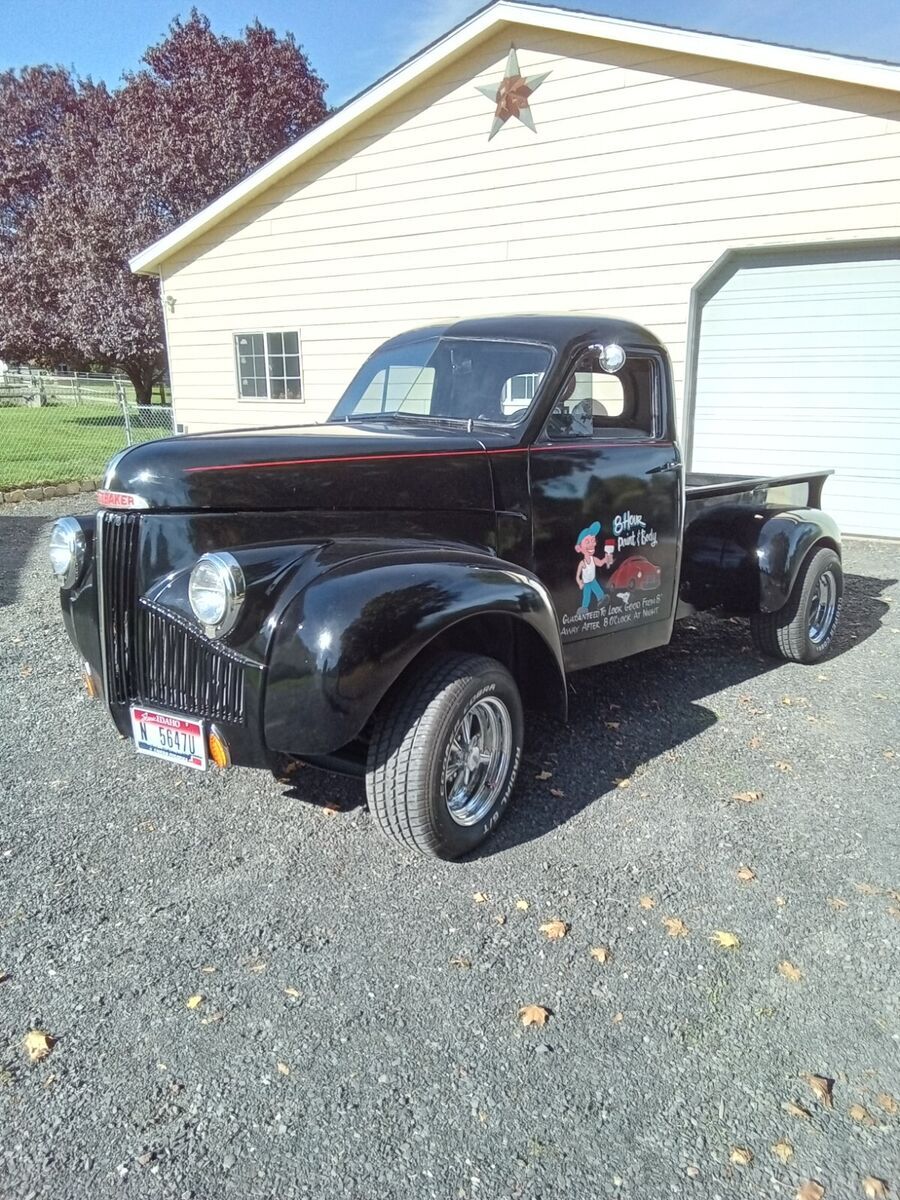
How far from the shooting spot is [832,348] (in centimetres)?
880

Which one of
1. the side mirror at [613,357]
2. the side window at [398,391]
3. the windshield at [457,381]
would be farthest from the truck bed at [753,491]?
the side window at [398,391]

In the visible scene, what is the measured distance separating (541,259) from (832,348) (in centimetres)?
352

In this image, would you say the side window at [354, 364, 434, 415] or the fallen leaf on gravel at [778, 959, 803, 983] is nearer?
the fallen leaf on gravel at [778, 959, 803, 983]

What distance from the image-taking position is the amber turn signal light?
2.82m

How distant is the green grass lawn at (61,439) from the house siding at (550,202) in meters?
3.02

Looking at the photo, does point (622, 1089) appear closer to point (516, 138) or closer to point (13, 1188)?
point (13, 1188)

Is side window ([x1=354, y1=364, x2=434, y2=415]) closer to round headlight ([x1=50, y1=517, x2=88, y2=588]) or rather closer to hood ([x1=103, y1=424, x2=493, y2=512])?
hood ([x1=103, y1=424, x2=493, y2=512])

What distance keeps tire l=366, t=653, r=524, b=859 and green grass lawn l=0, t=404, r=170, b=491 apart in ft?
34.4

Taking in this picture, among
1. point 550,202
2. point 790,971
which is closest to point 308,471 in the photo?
point 790,971

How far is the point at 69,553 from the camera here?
10.8 ft

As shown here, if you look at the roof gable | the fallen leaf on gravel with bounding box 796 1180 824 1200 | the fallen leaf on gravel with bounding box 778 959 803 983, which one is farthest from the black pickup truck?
the roof gable

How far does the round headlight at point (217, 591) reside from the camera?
2.73m

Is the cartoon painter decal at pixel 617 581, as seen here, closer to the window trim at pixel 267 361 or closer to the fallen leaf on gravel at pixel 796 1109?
the fallen leaf on gravel at pixel 796 1109

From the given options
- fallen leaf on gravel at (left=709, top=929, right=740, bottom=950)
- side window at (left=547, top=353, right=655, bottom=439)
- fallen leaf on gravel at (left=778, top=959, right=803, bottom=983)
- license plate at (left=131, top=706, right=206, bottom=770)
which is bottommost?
fallen leaf on gravel at (left=778, top=959, right=803, bottom=983)
